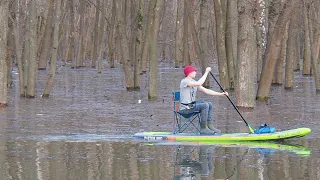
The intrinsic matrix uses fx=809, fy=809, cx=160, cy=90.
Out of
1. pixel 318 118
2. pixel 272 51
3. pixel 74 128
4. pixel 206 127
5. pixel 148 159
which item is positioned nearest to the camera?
pixel 148 159

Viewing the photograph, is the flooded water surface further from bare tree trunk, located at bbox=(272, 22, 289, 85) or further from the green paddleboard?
bare tree trunk, located at bbox=(272, 22, 289, 85)

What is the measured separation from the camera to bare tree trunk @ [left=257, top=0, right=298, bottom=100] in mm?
24781

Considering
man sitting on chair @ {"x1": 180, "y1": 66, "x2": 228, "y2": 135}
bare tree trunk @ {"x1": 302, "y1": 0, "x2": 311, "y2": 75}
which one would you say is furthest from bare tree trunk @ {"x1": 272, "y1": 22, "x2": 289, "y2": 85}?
man sitting on chair @ {"x1": 180, "y1": 66, "x2": 228, "y2": 135}

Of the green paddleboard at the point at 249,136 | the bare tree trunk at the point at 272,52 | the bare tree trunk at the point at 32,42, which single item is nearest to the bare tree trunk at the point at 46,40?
the bare tree trunk at the point at 32,42

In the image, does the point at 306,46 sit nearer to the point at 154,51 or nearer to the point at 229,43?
the point at 229,43

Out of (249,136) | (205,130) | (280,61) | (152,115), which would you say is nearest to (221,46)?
(280,61)

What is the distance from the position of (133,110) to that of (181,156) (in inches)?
389

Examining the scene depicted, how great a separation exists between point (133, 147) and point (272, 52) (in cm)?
1259

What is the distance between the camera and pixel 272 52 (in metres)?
25.0

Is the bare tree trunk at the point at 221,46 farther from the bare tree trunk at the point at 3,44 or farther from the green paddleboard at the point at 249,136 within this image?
the green paddleboard at the point at 249,136

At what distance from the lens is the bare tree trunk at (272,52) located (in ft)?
81.3

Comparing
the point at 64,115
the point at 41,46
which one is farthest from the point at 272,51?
the point at 41,46

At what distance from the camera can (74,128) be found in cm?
1675

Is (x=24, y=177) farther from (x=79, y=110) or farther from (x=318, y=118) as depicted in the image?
(x=79, y=110)
